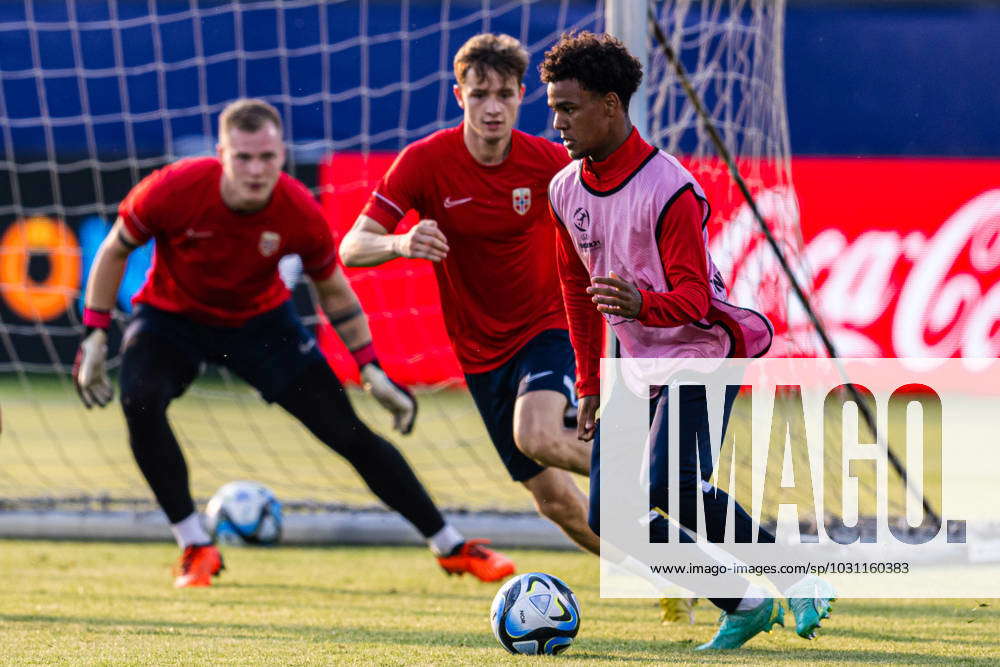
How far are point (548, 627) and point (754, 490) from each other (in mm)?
2941

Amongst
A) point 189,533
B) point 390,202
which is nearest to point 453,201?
point 390,202

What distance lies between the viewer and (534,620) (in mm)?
4266

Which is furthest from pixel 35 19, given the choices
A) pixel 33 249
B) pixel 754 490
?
pixel 754 490

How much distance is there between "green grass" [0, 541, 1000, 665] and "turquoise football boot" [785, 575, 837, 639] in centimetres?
8

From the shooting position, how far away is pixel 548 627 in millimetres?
4270

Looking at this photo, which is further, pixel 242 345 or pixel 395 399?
pixel 242 345

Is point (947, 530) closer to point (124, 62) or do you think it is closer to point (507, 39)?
point (507, 39)

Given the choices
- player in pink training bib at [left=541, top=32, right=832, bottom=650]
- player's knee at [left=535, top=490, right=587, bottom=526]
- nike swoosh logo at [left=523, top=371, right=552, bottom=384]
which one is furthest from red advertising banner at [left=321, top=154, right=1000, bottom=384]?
player in pink training bib at [left=541, top=32, right=832, bottom=650]

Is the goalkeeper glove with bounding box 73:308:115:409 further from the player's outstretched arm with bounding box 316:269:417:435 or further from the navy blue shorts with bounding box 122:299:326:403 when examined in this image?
the player's outstretched arm with bounding box 316:269:417:435

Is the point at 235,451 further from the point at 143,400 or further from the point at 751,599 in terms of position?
the point at 751,599

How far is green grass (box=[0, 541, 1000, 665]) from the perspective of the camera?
430 cm

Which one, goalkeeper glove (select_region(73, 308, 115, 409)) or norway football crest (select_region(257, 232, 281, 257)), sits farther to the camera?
norway football crest (select_region(257, 232, 281, 257))

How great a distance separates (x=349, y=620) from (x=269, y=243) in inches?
67.0

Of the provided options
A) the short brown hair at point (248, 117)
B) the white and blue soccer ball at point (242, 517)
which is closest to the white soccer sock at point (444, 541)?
the white and blue soccer ball at point (242, 517)
